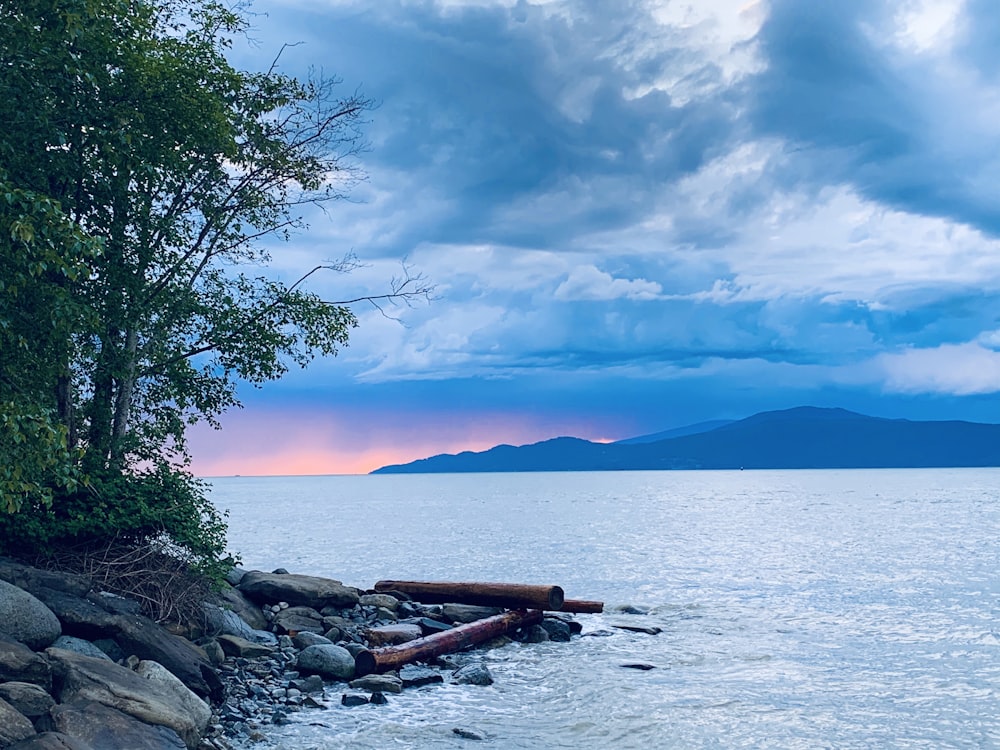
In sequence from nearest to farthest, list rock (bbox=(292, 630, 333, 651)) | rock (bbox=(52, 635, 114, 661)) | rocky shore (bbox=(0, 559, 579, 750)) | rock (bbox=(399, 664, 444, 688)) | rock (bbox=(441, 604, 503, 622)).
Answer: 1. rocky shore (bbox=(0, 559, 579, 750))
2. rock (bbox=(52, 635, 114, 661))
3. rock (bbox=(399, 664, 444, 688))
4. rock (bbox=(292, 630, 333, 651))
5. rock (bbox=(441, 604, 503, 622))

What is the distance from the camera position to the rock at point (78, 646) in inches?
603

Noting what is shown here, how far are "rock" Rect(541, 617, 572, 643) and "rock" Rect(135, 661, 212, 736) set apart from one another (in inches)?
546

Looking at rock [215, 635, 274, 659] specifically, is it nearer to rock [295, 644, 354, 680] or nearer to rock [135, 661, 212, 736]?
rock [295, 644, 354, 680]

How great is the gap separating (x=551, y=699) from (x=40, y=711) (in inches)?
433

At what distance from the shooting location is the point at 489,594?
27594 mm

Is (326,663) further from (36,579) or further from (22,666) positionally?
(22,666)

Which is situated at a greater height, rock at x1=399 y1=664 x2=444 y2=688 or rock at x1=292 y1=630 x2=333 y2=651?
rock at x1=292 y1=630 x2=333 y2=651

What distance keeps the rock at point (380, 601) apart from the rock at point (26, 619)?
12921mm

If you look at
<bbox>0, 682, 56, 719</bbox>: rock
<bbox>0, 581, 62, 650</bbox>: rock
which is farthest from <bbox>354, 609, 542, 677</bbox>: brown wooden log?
<bbox>0, 682, 56, 719</bbox>: rock

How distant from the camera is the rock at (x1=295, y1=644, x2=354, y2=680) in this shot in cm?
1988

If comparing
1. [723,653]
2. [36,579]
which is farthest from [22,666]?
[723,653]

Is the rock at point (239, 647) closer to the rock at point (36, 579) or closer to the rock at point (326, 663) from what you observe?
the rock at point (326, 663)

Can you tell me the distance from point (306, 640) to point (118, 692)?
8.39 m

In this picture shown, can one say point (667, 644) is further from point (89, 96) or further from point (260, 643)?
point (89, 96)
